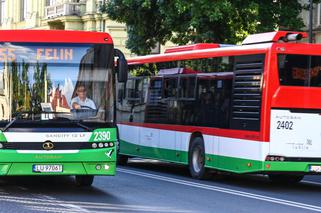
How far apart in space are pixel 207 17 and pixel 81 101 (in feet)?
39.8

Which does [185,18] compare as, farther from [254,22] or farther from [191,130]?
[191,130]

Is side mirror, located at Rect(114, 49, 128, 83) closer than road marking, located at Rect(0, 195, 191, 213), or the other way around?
road marking, located at Rect(0, 195, 191, 213)

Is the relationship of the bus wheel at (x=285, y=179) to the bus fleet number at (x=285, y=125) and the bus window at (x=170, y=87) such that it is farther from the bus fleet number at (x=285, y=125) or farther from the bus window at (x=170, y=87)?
the bus window at (x=170, y=87)

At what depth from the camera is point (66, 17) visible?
46.1m

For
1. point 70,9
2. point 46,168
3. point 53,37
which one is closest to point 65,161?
point 46,168

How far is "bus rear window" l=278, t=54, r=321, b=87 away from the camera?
15703 millimetres

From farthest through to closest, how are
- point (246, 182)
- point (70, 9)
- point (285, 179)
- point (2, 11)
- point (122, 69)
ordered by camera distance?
1. point (2, 11)
2. point (70, 9)
3. point (285, 179)
4. point (246, 182)
5. point (122, 69)

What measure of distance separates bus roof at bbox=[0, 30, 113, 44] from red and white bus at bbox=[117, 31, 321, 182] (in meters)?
3.69

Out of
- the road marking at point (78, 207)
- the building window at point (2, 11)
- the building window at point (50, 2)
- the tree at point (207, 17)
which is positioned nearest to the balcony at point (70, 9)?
the building window at point (50, 2)

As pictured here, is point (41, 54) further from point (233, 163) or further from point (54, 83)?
point (233, 163)

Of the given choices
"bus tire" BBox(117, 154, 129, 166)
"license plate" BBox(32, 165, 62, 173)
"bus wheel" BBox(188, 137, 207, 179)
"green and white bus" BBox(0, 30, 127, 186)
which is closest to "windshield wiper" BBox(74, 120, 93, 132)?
"green and white bus" BBox(0, 30, 127, 186)

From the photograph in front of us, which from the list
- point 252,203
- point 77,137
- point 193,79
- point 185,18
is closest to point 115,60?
point 77,137

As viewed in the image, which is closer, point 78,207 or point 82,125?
point 78,207

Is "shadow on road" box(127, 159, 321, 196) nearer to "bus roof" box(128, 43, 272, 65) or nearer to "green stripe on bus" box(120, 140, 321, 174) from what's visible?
"green stripe on bus" box(120, 140, 321, 174)
